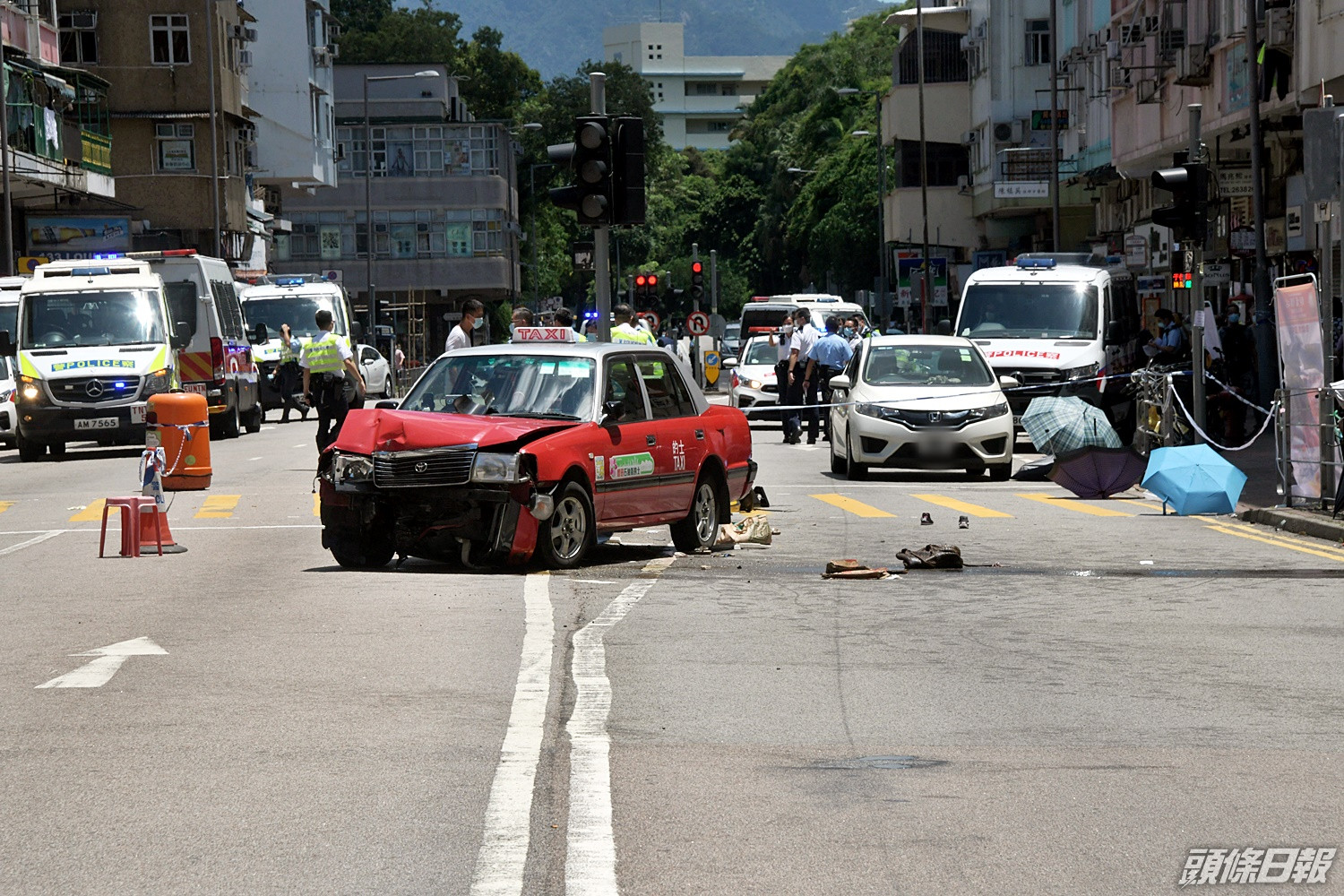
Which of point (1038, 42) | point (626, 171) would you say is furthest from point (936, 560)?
point (1038, 42)

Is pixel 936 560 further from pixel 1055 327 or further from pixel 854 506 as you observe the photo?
pixel 1055 327

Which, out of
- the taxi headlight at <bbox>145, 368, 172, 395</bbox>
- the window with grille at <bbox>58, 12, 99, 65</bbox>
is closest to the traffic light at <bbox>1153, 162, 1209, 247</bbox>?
the taxi headlight at <bbox>145, 368, 172, 395</bbox>

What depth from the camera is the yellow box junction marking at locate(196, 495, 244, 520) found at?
1856cm

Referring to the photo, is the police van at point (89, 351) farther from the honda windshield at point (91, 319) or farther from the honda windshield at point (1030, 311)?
the honda windshield at point (1030, 311)

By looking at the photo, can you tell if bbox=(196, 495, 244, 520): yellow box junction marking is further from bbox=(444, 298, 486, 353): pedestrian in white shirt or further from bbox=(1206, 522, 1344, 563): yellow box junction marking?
bbox=(1206, 522, 1344, 563): yellow box junction marking

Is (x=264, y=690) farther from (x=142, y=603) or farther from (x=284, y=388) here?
(x=284, y=388)

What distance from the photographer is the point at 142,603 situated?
11.8 metres

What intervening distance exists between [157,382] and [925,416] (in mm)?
12110

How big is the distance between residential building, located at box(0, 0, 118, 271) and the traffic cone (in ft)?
94.5

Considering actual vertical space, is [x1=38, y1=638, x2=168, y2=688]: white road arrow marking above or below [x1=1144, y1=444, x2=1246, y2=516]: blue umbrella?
above

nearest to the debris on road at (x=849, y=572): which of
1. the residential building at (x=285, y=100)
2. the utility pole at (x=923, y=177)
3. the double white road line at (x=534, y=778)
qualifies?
the double white road line at (x=534, y=778)

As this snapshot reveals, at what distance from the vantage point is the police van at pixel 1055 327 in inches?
1153

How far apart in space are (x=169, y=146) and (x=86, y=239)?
6.26 m

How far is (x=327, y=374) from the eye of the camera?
70.6 ft
